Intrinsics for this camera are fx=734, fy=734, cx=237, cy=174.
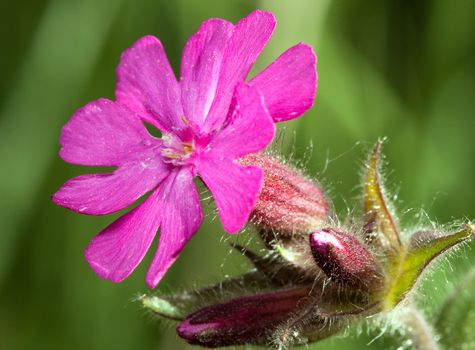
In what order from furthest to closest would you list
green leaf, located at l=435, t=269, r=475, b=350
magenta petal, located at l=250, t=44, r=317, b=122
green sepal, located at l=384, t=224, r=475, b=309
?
1. green leaf, located at l=435, t=269, r=475, b=350
2. green sepal, located at l=384, t=224, r=475, b=309
3. magenta petal, located at l=250, t=44, r=317, b=122

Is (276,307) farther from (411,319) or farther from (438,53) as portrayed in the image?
(438,53)

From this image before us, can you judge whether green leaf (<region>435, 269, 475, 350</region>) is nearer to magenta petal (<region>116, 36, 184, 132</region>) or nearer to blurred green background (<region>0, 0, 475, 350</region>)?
blurred green background (<region>0, 0, 475, 350</region>)

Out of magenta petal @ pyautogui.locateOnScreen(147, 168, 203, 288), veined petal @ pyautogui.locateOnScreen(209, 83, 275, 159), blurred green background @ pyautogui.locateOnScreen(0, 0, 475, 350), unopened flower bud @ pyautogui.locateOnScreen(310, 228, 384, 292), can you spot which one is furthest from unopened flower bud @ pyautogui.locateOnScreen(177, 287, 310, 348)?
blurred green background @ pyautogui.locateOnScreen(0, 0, 475, 350)

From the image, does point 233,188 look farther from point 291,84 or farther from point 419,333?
point 419,333

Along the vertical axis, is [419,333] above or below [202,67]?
below

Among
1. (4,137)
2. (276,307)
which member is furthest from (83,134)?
(4,137)

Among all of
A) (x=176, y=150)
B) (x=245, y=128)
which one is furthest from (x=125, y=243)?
(x=245, y=128)
